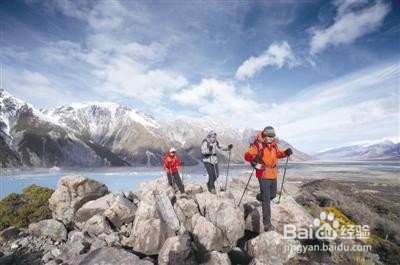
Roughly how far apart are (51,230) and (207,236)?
7080mm

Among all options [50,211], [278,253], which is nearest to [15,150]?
[50,211]

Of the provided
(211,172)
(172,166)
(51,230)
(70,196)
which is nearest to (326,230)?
(211,172)

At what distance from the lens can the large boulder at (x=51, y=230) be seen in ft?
41.7

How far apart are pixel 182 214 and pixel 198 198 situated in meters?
1.31

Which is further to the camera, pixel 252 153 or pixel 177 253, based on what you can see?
pixel 252 153

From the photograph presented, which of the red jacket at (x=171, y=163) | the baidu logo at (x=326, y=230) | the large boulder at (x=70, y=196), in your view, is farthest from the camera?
the red jacket at (x=171, y=163)

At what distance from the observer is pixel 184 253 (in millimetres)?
9281

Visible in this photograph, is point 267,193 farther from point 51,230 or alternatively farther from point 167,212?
point 51,230

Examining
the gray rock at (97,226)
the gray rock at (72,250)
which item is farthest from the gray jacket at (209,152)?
the gray rock at (72,250)

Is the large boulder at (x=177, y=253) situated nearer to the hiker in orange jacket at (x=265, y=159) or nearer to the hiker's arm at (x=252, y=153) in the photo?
the hiker in orange jacket at (x=265, y=159)

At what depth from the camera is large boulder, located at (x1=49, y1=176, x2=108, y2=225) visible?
14777mm

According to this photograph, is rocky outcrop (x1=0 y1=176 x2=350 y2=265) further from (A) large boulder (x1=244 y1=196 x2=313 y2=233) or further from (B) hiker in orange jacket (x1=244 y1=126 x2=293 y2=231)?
(B) hiker in orange jacket (x1=244 y1=126 x2=293 y2=231)

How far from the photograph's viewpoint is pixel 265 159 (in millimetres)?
9977

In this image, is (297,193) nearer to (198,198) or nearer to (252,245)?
(198,198)
